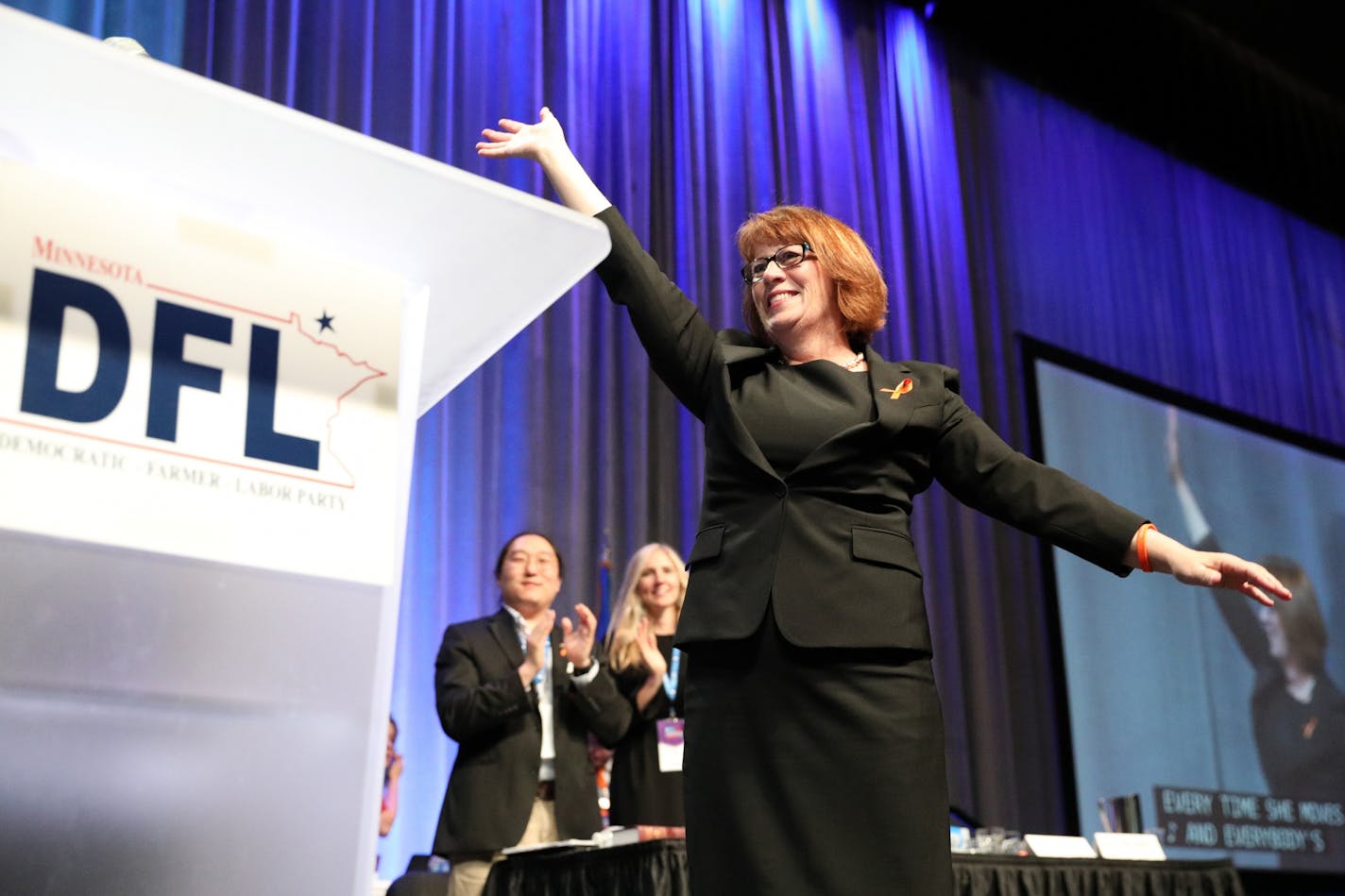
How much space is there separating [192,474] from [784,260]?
1182 mm

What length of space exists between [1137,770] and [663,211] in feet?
10.1

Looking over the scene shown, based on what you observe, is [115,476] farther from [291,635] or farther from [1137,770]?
[1137,770]

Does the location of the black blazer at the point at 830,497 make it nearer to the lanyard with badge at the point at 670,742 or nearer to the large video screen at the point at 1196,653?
the lanyard with badge at the point at 670,742

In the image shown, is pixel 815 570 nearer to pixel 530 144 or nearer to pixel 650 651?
pixel 530 144

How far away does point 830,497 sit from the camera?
4.90 feet

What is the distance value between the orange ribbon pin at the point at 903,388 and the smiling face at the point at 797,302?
0.15m

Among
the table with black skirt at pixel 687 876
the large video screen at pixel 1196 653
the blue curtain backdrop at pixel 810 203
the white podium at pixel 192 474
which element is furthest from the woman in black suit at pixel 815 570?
the large video screen at pixel 1196 653

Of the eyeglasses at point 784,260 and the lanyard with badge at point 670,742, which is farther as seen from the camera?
the lanyard with badge at point 670,742

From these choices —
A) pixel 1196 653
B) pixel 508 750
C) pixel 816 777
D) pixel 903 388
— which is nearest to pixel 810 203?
pixel 1196 653

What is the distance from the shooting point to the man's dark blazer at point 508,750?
3.13 metres

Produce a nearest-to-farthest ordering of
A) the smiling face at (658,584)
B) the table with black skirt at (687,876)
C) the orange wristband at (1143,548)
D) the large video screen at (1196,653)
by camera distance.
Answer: the orange wristband at (1143,548) < the table with black skirt at (687,876) < the smiling face at (658,584) < the large video screen at (1196,653)

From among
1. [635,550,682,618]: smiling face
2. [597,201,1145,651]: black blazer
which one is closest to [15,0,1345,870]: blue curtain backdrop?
[635,550,682,618]: smiling face

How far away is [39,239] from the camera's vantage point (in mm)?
617

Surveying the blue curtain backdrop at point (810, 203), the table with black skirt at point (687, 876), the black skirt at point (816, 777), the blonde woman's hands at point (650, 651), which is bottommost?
the table with black skirt at point (687, 876)
